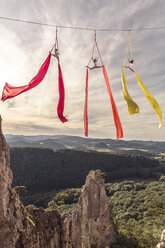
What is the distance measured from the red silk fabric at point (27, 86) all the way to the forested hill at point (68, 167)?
445ft

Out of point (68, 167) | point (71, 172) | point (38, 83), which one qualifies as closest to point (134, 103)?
point (38, 83)

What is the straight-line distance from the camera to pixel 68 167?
15538 cm

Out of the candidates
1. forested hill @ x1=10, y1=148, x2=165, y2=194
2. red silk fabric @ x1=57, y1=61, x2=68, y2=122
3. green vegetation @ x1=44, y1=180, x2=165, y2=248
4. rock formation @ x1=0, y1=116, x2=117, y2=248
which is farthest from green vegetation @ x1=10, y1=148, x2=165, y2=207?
red silk fabric @ x1=57, y1=61, x2=68, y2=122

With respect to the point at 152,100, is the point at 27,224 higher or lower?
lower

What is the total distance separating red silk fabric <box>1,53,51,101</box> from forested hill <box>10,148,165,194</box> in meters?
136

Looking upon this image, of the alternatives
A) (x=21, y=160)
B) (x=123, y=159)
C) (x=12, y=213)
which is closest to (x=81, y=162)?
(x=123, y=159)

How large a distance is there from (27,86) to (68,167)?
6075 inches

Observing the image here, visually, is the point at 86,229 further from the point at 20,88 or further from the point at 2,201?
the point at 20,88

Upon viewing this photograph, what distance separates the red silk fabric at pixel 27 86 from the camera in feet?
31.1

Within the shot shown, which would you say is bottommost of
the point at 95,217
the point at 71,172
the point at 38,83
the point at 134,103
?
the point at 71,172

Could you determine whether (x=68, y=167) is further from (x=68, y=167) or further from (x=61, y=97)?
(x=61, y=97)

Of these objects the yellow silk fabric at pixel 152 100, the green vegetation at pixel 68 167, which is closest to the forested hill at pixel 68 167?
the green vegetation at pixel 68 167

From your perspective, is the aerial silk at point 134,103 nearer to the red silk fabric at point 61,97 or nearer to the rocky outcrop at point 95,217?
the red silk fabric at point 61,97

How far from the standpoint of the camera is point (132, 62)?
33.3ft
